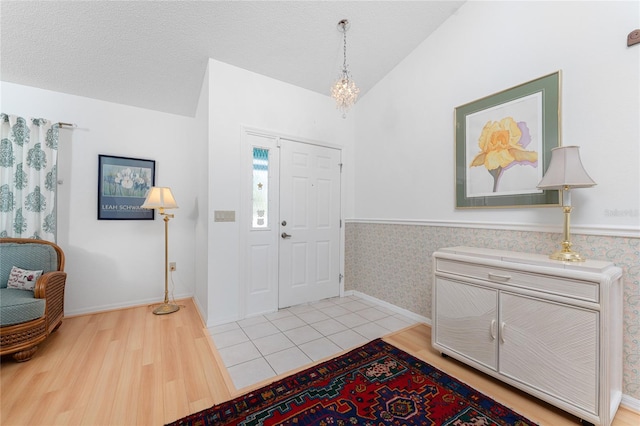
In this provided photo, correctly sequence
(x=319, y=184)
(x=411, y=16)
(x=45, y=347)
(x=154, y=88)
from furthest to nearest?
1. (x=319, y=184)
2. (x=154, y=88)
3. (x=411, y=16)
4. (x=45, y=347)

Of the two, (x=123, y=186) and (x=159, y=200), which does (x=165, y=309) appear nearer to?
(x=159, y=200)

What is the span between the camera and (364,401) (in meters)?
1.66

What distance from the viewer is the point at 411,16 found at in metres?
2.62

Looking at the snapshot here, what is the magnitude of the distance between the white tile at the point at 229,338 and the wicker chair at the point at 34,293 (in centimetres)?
136

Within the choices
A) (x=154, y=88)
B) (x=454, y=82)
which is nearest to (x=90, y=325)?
(x=154, y=88)

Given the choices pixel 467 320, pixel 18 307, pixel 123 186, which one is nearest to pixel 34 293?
pixel 18 307

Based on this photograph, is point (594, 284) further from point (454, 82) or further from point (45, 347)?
point (45, 347)

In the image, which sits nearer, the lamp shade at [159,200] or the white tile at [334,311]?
the lamp shade at [159,200]

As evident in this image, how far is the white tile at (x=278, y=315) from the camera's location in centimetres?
298

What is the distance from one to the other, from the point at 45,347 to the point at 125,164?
6.74 ft

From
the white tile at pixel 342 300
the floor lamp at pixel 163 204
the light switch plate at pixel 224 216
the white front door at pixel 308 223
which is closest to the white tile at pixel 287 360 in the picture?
the white front door at pixel 308 223

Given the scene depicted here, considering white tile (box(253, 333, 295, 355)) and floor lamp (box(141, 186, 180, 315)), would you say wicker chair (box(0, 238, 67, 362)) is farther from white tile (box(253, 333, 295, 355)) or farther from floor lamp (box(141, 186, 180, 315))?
white tile (box(253, 333, 295, 355))

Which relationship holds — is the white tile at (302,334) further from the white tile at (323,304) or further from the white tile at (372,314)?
the white tile at (372,314)

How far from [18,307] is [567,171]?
4066mm
